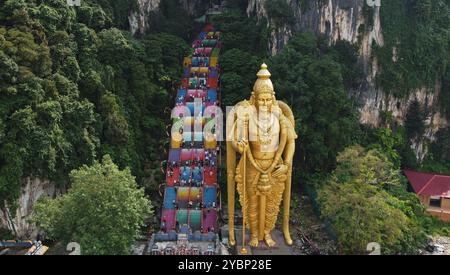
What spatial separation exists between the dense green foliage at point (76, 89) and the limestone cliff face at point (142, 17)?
1.22 metres

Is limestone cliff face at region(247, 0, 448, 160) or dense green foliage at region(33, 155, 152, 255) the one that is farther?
limestone cliff face at region(247, 0, 448, 160)

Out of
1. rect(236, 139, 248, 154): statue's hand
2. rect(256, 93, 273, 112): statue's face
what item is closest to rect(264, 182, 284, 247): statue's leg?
rect(236, 139, 248, 154): statue's hand

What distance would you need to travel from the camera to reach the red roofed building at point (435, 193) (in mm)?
27953

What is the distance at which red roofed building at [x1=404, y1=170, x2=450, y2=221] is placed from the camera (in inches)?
1101

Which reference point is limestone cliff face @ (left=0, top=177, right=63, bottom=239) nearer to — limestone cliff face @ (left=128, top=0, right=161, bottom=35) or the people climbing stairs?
→ the people climbing stairs

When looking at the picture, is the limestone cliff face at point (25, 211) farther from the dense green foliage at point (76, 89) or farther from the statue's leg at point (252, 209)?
the statue's leg at point (252, 209)

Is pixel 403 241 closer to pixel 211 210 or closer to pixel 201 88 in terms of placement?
pixel 211 210

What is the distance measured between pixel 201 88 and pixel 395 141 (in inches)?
462

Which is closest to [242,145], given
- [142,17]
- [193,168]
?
[193,168]

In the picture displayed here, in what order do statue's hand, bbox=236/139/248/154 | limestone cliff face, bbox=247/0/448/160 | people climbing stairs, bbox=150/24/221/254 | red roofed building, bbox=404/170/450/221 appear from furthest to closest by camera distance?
1. limestone cliff face, bbox=247/0/448/160
2. red roofed building, bbox=404/170/450/221
3. people climbing stairs, bbox=150/24/221/254
4. statue's hand, bbox=236/139/248/154

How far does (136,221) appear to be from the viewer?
66.4 feet

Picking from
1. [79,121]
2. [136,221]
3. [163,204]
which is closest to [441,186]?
[163,204]

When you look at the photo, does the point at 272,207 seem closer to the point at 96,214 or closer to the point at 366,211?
the point at 366,211

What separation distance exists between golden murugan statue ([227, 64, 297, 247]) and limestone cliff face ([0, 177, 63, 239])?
8158 millimetres
